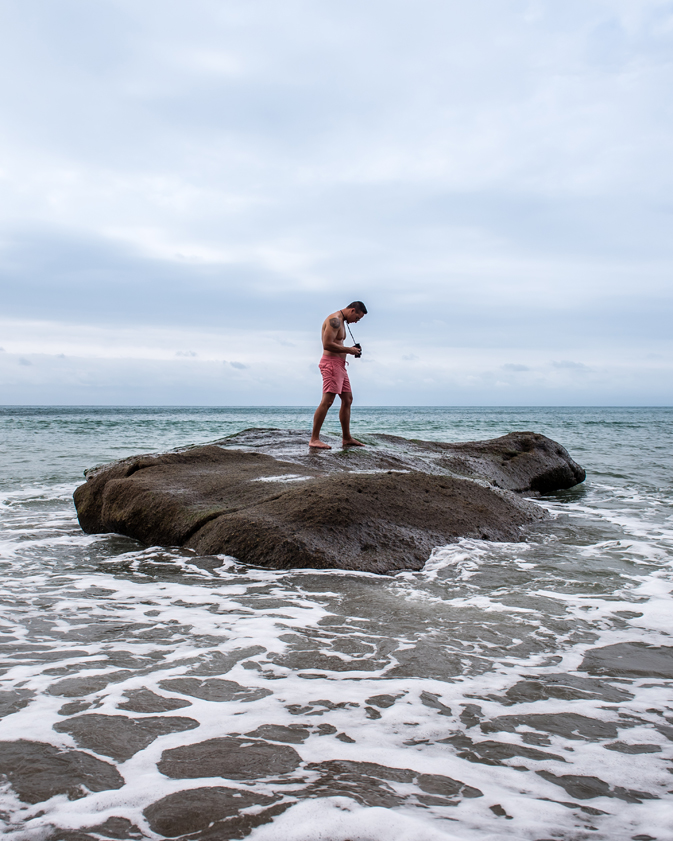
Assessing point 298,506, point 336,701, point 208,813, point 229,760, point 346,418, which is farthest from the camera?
point 346,418

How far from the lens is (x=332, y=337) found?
7.22m

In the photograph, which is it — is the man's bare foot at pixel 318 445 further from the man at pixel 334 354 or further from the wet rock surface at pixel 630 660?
the wet rock surface at pixel 630 660

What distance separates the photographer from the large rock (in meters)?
4.61

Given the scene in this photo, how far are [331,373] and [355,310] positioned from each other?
0.85m

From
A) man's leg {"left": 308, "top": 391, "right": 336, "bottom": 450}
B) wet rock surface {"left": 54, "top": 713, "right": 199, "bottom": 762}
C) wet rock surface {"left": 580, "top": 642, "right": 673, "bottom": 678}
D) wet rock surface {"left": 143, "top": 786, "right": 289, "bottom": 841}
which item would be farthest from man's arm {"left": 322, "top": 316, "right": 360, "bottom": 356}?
wet rock surface {"left": 143, "top": 786, "right": 289, "bottom": 841}

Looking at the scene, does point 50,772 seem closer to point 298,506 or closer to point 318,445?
point 298,506

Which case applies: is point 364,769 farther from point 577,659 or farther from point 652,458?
point 652,458

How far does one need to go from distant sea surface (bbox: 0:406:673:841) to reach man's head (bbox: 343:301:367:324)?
3.68 meters

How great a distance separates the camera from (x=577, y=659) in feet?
9.41

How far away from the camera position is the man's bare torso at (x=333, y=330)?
23.7 ft

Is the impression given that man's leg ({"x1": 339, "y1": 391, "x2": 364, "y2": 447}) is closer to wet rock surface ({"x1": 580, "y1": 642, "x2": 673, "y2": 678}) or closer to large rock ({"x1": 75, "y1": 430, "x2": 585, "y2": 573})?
large rock ({"x1": 75, "y1": 430, "x2": 585, "y2": 573})

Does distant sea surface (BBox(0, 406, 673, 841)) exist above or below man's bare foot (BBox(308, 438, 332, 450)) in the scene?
below

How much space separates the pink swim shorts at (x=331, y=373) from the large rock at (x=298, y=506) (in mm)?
806

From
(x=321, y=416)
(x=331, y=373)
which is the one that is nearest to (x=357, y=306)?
(x=331, y=373)
